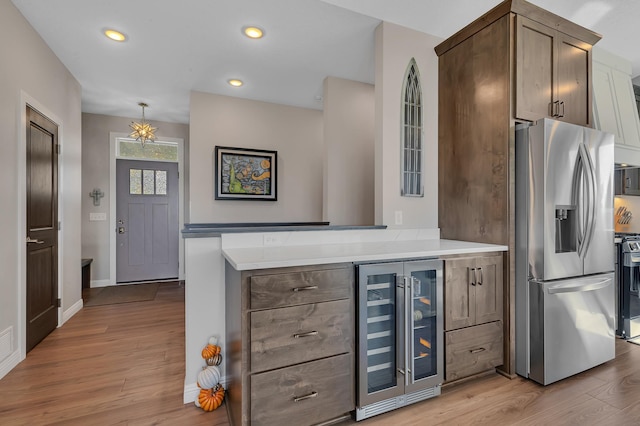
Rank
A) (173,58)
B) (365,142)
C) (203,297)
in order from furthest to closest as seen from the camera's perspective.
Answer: (365,142) < (173,58) < (203,297)

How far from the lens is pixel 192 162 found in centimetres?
384

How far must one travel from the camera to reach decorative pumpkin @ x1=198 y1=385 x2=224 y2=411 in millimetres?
1794

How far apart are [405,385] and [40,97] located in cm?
384

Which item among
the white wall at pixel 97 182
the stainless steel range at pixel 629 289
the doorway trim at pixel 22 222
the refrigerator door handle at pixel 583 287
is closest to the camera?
the refrigerator door handle at pixel 583 287

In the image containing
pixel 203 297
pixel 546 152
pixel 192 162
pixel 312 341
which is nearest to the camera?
pixel 312 341

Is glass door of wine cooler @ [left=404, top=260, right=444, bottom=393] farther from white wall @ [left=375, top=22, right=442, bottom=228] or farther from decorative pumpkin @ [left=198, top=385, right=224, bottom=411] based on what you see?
decorative pumpkin @ [left=198, top=385, right=224, bottom=411]

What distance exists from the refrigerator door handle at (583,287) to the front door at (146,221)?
5174 millimetres

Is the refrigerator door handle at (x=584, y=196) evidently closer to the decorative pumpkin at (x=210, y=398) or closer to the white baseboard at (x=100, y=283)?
the decorative pumpkin at (x=210, y=398)

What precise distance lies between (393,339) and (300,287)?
0.69 meters

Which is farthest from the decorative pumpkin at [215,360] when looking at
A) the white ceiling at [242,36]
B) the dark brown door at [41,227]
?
the white ceiling at [242,36]

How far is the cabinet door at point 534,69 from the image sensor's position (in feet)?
6.96

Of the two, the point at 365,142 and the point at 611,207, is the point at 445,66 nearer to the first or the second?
the point at 365,142

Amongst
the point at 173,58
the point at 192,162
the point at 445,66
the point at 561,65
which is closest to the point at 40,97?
the point at 173,58

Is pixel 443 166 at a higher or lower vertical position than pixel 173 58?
lower
